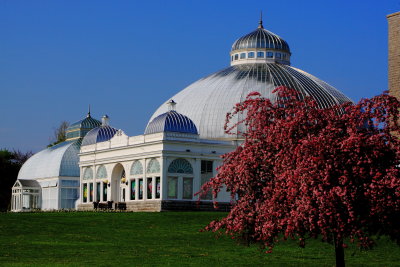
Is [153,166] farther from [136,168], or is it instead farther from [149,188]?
[136,168]

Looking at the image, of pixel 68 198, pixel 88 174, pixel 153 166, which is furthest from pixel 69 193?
pixel 153 166

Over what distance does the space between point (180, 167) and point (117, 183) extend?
9.88 meters

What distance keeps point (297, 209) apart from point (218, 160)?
48533 millimetres

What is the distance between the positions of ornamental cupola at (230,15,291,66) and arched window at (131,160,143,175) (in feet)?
77.2

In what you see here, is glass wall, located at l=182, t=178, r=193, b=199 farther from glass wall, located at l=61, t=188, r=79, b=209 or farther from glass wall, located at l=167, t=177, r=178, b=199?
glass wall, located at l=61, t=188, r=79, b=209

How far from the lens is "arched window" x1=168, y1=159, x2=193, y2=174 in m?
70.6

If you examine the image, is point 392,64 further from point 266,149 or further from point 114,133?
point 114,133

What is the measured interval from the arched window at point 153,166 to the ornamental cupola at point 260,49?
24.7 meters

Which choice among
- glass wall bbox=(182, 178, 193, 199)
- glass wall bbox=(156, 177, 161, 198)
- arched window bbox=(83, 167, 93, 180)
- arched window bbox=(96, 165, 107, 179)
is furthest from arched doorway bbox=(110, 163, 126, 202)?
glass wall bbox=(182, 178, 193, 199)

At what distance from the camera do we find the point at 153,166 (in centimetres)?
7119

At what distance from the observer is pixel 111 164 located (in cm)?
7794

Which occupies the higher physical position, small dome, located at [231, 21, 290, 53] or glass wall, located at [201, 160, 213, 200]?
small dome, located at [231, 21, 290, 53]

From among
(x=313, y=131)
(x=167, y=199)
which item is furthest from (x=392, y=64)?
(x=167, y=199)

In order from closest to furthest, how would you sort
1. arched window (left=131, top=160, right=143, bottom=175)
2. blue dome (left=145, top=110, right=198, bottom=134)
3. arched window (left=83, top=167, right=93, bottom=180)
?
blue dome (left=145, top=110, right=198, bottom=134) → arched window (left=131, top=160, right=143, bottom=175) → arched window (left=83, top=167, right=93, bottom=180)
